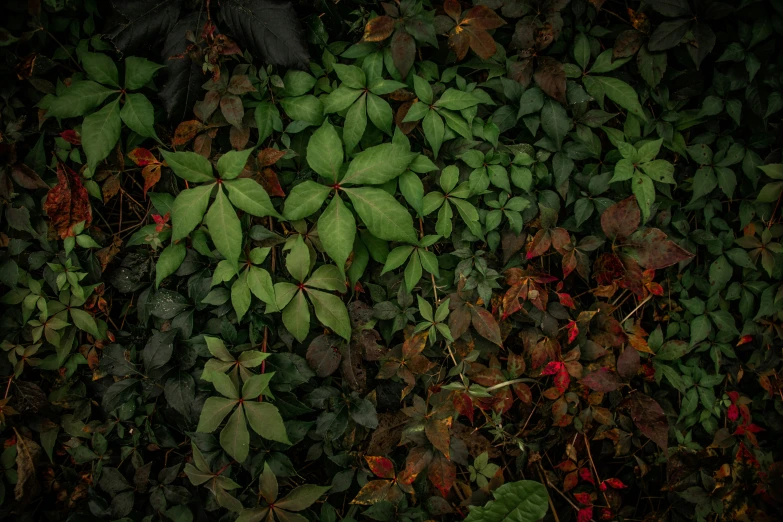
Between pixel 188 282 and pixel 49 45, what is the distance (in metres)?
0.96

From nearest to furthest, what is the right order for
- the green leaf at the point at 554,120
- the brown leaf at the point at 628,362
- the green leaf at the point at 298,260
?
the green leaf at the point at 298,260 → the green leaf at the point at 554,120 → the brown leaf at the point at 628,362

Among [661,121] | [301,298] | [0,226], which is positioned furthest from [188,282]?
[661,121]

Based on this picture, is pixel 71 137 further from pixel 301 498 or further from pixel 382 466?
pixel 382 466

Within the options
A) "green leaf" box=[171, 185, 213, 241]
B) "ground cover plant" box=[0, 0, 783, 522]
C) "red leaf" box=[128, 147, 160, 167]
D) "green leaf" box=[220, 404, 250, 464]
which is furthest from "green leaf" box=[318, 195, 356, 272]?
"red leaf" box=[128, 147, 160, 167]

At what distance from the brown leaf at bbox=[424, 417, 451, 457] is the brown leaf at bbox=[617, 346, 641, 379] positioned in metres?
0.68

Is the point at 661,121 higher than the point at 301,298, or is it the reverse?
the point at 661,121

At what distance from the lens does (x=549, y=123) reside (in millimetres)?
1496

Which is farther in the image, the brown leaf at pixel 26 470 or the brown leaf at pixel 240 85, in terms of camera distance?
the brown leaf at pixel 26 470

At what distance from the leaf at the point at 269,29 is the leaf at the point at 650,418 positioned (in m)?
1.71

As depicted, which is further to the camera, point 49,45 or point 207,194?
point 49,45

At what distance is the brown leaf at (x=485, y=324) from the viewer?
1486 millimetres

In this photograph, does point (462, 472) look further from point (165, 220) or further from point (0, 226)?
point (0, 226)

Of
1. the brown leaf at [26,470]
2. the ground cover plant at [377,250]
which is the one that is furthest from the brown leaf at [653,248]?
the brown leaf at [26,470]

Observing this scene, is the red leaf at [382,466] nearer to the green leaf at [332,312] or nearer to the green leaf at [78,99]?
the green leaf at [332,312]
